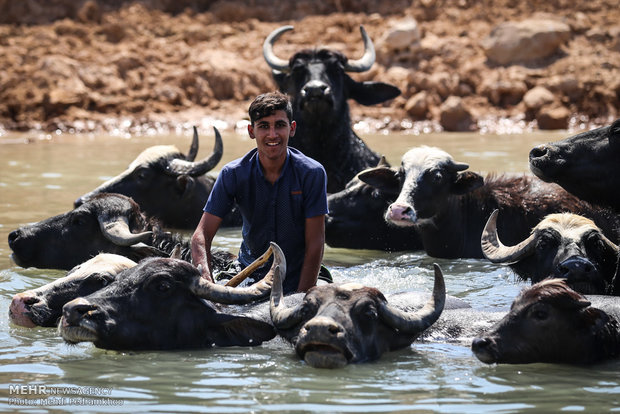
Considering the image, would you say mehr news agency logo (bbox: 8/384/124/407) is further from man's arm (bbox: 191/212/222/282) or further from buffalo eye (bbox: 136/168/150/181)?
buffalo eye (bbox: 136/168/150/181)

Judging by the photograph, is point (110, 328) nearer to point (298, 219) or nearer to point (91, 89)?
point (298, 219)

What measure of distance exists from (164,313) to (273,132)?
67.8 inches

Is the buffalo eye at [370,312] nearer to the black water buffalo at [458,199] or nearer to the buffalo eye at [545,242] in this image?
the buffalo eye at [545,242]

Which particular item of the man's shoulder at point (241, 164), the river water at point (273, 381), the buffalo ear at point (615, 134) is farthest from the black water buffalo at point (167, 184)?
the buffalo ear at point (615, 134)

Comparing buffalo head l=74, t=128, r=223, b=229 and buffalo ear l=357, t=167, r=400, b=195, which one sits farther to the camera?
buffalo head l=74, t=128, r=223, b=229

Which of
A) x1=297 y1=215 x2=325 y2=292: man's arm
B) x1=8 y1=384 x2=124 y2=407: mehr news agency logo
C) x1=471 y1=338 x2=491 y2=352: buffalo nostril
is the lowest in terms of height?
x1=8 y1=384 x2=124 y2=407: mehr news agency logo

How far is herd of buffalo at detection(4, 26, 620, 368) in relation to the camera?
21.6 ft

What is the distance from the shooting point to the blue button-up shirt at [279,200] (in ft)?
26.6

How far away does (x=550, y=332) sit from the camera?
6574mm

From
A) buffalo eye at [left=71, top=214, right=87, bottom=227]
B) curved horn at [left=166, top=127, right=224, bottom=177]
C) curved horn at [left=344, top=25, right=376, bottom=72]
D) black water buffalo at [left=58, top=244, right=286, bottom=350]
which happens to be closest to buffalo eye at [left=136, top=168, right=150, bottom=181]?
curved horn at [left=166, top=127, right=224, bottom=177]

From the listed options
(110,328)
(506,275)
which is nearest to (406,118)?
(506,275)

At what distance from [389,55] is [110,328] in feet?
82.7

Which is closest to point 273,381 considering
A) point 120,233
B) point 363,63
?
point 120,233

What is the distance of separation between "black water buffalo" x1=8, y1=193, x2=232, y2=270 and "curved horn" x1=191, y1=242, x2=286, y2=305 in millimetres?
2280
